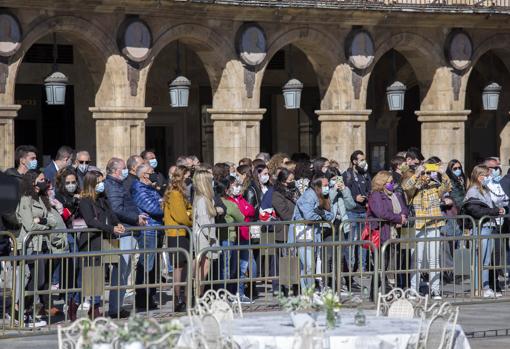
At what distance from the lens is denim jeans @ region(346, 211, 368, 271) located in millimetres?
17803

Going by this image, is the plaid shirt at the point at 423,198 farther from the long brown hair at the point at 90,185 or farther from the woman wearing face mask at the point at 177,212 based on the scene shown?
the long brown hair at the point at 90,185

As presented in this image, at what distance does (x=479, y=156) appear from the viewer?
3425 cm

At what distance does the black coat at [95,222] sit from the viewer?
55.1 ft

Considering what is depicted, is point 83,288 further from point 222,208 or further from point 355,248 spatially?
point 355,248

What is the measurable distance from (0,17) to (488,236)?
31.8ft

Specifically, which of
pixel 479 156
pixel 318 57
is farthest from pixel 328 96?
pixel 479 156

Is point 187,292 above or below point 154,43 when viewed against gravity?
below

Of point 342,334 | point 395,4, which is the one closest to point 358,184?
point 395,4

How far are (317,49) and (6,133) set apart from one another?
669cm

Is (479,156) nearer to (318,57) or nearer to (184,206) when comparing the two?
(318,57)

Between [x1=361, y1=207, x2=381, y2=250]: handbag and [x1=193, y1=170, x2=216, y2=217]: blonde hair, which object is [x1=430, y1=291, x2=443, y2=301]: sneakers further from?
[x1=193, y1=170, x2=216, y2=217]: blonde hair

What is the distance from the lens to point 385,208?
18719 millimetres

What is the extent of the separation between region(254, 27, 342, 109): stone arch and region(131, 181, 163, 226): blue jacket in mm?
9896

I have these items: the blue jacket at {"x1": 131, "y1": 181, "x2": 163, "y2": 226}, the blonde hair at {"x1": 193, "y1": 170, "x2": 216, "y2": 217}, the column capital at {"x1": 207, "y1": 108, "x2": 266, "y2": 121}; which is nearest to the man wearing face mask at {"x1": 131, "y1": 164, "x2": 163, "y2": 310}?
the blue jacket at {"x1": 131, "y1": 181, "x2": 163, "y2": 226}
